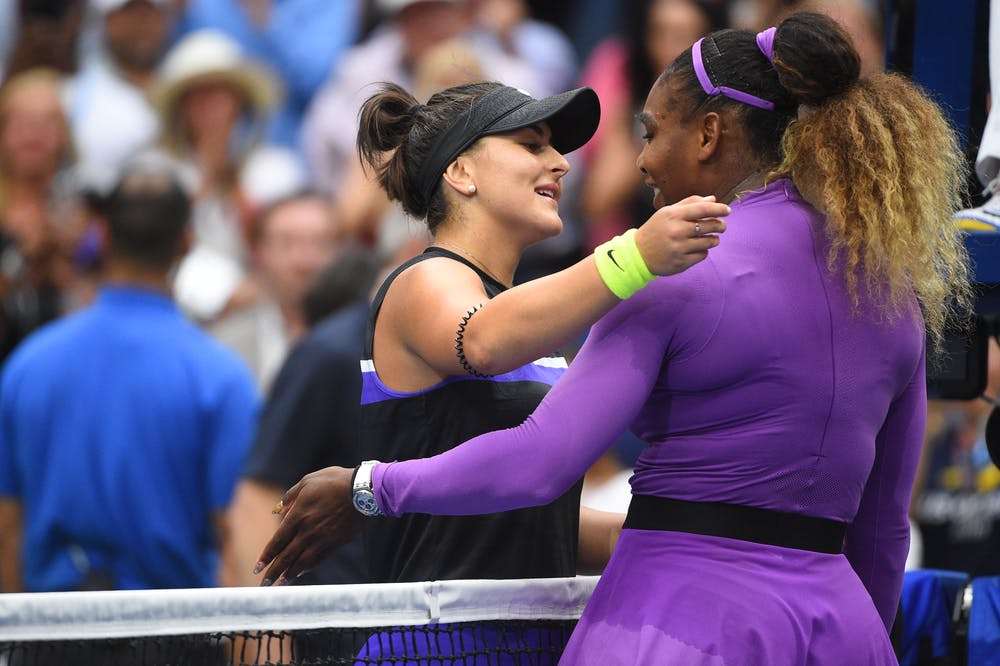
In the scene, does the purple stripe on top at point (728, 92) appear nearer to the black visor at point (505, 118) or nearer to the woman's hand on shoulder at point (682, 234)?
the woman's hand on shoulder at point (682, 234)

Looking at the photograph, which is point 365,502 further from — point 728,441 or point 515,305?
point 728,441

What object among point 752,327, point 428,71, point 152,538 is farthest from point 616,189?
point 752,327

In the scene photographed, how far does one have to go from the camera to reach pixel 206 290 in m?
7.42

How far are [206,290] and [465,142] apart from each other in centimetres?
458

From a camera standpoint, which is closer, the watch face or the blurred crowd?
the watch face

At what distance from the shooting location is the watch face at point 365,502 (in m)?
2.60

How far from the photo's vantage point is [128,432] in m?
5.20

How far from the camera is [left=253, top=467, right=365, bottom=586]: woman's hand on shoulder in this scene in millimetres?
2695

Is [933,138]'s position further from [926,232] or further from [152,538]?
[152,538]

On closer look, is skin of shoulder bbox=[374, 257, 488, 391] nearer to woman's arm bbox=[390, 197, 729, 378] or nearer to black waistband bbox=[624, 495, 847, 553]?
woman's arm bbox=[390, 197, 729, 378]

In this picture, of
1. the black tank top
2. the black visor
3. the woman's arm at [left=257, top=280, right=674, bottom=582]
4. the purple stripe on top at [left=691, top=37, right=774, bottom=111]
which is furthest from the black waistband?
the black visor

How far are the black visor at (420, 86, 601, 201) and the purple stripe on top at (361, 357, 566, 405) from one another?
41 centimetres

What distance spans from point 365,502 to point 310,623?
232 millimetres

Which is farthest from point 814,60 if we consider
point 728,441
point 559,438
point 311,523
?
point 311,523
